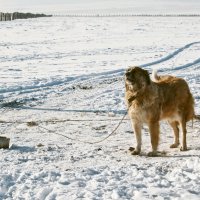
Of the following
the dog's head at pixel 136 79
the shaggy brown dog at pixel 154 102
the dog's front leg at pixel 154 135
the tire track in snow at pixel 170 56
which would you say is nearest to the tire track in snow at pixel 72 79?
the tire track in snow at pixel 170 56

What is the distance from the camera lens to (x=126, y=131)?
35.6 feet

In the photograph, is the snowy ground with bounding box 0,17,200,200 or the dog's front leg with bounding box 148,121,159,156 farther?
the dog's front leg with bounding box 148,121,159,156

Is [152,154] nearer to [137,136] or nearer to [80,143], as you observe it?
[137,136]

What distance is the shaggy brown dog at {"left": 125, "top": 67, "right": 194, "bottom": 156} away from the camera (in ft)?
27.7

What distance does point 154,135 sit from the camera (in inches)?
349

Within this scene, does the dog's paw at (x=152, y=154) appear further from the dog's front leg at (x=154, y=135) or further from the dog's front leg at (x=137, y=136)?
the dog's front leg at (x=137, y=136)

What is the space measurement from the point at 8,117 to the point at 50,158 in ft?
14.2

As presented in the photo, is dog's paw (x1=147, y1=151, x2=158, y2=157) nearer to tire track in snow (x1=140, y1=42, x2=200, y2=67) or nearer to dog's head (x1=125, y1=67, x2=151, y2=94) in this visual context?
dog's head (x1=125, y1=67, x2=151, y2=94)

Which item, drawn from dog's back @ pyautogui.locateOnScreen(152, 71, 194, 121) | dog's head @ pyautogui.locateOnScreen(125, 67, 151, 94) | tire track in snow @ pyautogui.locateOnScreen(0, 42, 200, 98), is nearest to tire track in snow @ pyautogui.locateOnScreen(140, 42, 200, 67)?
tire track in snow @ pyautogui.locateOnScreen(0, 42, 200, 98)

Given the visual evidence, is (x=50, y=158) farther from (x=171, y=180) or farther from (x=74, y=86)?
(x=74, y=86)

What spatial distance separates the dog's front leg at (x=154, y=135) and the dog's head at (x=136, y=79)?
74cm

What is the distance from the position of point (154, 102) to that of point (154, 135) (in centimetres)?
61

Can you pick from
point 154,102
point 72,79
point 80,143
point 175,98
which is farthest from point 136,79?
point 72,79

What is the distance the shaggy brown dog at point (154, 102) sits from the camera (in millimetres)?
8430
